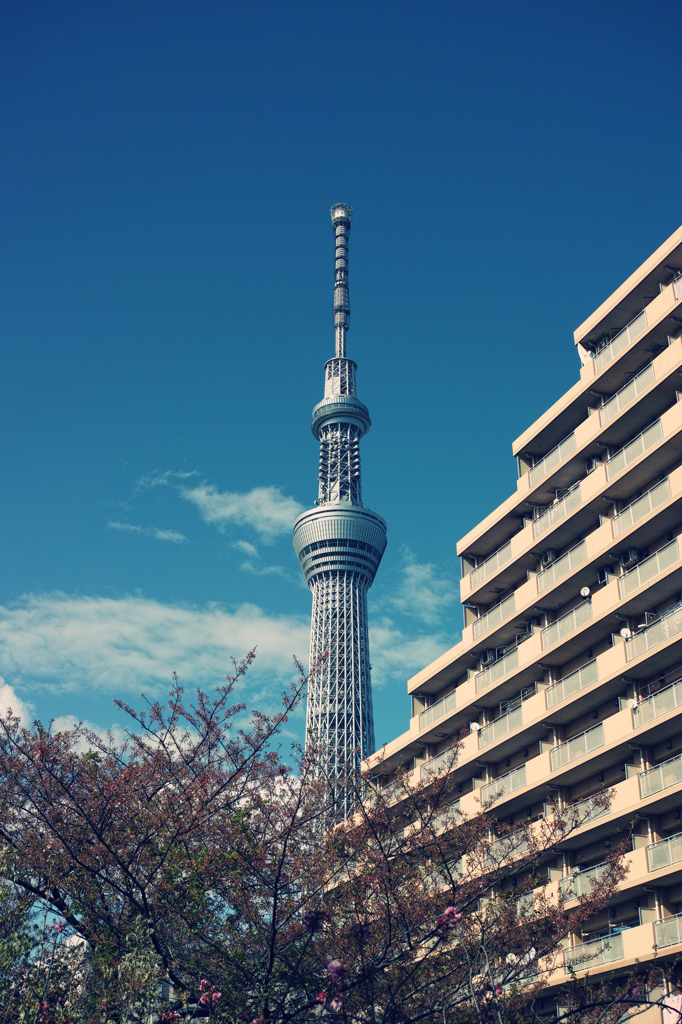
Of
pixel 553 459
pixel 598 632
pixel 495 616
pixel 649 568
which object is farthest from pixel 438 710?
pixel 649 568

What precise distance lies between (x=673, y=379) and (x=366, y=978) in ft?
59.3

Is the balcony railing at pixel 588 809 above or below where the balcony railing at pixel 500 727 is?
below

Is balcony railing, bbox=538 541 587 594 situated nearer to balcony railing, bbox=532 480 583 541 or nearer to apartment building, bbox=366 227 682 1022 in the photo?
apartment building, bbox=366 227 682 1022

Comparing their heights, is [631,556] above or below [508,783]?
above

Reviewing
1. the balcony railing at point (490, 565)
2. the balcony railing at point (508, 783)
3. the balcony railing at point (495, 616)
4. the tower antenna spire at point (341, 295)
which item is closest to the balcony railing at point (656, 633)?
the balcony railing at point (508, 783)

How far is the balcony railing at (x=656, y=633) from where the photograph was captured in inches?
941

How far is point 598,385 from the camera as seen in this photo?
29.9 metres

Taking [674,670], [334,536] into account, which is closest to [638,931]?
[674,670]

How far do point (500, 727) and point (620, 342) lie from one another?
489 inches

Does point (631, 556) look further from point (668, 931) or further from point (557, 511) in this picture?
point (668, 931)

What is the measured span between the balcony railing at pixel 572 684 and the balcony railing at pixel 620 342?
9143 mm

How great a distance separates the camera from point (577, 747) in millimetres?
26594

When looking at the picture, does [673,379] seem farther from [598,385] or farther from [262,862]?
[262,862]

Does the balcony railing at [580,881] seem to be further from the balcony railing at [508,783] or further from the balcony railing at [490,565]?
the balcony railing at [490,565]
